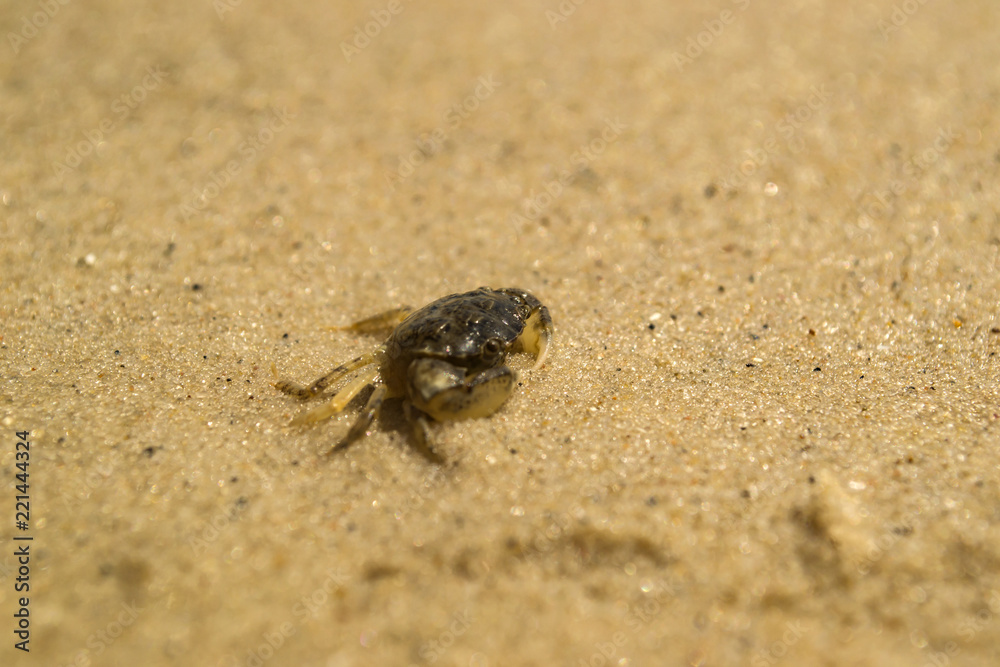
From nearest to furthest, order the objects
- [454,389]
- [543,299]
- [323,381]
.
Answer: [454,389]
[323,381]
[543,299]

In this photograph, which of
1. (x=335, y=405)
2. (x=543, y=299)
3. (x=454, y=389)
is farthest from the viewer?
(x=543, y=299)

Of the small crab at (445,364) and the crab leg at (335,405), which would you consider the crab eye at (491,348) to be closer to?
the small crab at (445,364)

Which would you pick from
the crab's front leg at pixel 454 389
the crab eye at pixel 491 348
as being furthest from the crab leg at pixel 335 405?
the crab eye at pixel 491 348

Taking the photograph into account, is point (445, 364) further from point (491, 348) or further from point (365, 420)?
point (365, 420)

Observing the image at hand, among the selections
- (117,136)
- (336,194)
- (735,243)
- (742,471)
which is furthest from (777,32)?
(117,136)

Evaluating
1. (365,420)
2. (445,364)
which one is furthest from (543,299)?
(365,420)

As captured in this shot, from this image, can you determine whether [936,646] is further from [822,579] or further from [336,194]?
[336,194]
